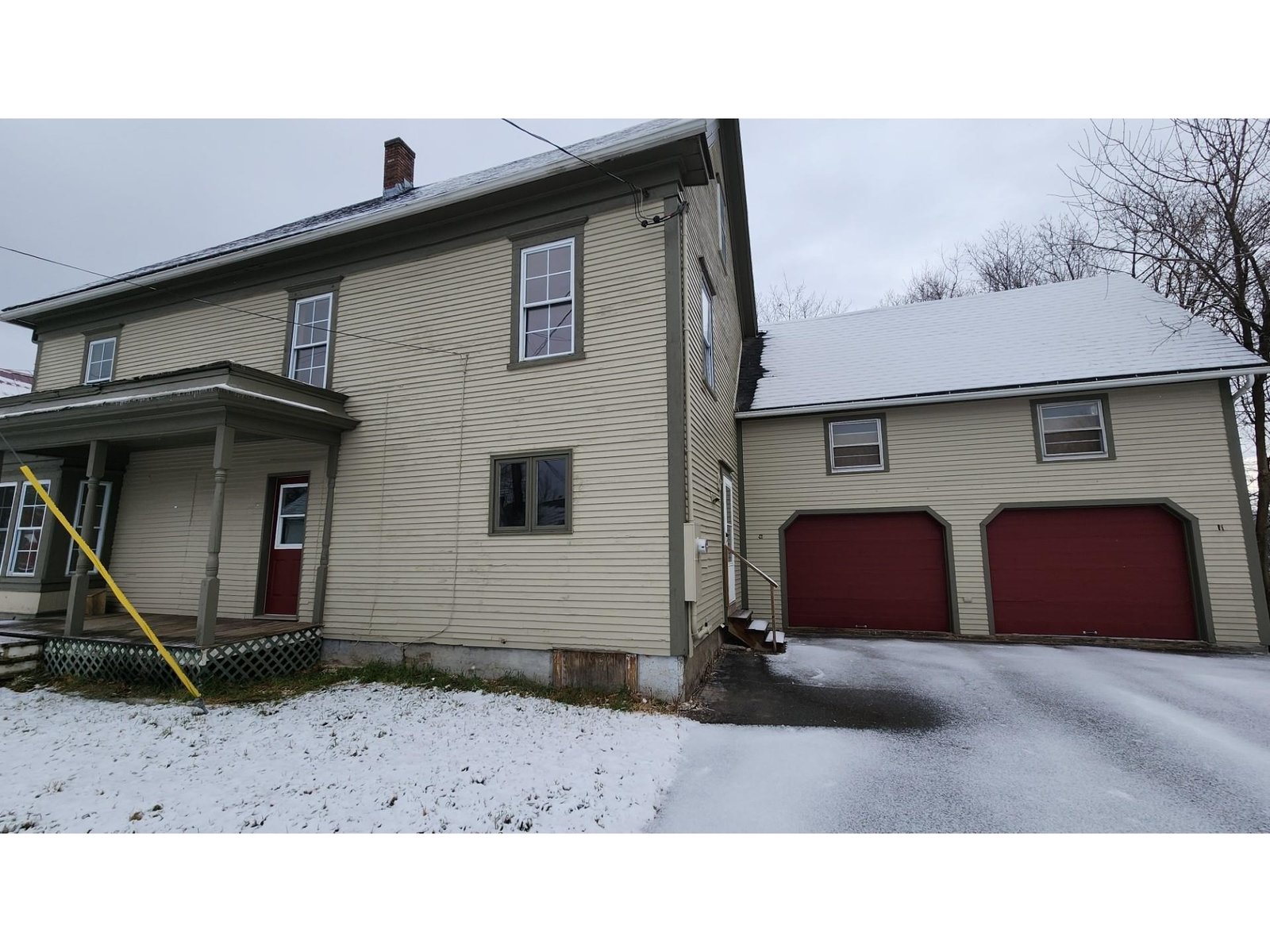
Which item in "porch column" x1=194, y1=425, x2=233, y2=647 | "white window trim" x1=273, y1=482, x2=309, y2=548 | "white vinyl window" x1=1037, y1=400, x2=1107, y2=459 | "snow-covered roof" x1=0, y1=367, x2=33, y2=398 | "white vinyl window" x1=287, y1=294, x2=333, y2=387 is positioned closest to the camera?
"porch column" x1=194, y1=425, x2=233, y2=647

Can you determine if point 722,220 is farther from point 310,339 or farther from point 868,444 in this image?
point 310,339

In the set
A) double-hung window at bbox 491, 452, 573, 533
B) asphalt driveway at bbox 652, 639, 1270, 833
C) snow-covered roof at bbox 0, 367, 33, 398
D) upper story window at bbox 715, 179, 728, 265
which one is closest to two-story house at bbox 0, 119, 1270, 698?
double-hung window at bbox 491, 452, 573, 533

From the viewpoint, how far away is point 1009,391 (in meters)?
10.3

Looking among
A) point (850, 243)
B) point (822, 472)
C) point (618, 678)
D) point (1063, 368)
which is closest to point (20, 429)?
point (618, 678)

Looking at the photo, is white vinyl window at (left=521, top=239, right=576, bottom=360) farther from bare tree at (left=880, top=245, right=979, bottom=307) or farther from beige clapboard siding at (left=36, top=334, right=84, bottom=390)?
bare tree at (left=880, top=245, right=979, bottom=307)

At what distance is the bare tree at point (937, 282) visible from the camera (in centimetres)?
2359

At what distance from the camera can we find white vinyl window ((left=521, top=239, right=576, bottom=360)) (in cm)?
757

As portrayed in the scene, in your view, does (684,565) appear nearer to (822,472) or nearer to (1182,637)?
(822,472)

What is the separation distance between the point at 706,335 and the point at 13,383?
1941 centimetres

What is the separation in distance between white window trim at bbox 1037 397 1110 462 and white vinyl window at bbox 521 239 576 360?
30.4ft

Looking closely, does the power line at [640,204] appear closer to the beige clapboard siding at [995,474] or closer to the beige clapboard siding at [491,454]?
the beige clapboard siding at [491,454]

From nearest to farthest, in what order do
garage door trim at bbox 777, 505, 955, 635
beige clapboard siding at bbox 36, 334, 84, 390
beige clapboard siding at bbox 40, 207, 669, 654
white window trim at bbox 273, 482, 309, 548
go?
beige clapboard siding at bbox 40, 207, 669, 654 → white window trim at bbox 273, 482, 309, 548 → garage door trim at bbox 777, 505, 955, 635 → beige clapboard siding at bbox 36, 334, 84, 390

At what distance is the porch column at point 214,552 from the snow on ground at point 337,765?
37.4 inches

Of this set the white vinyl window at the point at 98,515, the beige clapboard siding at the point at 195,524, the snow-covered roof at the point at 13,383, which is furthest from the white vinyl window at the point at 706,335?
the snow-covered roof at the point at 13,383
